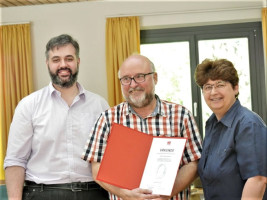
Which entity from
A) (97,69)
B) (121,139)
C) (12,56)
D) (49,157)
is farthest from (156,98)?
(12,56)

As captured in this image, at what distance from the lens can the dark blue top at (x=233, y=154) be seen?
159 cm

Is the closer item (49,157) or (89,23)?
(49,157)

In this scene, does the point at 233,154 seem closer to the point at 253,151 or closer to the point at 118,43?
the point at 253,151

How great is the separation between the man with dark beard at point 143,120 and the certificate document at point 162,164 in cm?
19

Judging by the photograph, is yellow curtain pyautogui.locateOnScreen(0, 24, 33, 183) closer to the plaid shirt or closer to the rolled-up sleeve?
the plaid shirt

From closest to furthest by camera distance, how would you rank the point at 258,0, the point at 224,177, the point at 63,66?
the point at 224,177 < the point at 63,66 < the point at 258,0

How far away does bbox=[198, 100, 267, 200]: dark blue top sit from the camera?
1592 millimetres

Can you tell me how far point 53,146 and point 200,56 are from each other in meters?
4.84

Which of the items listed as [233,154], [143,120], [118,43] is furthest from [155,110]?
[118,43]

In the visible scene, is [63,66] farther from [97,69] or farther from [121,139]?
[97,69]

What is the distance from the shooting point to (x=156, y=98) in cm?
209

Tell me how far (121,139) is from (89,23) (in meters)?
4.93

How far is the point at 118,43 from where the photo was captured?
20.7ft

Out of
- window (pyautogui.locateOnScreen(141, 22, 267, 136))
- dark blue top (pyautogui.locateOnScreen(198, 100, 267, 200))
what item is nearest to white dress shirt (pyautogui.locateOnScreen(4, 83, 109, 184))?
dark blue top (pyautogui.locateOnScreen(198, 100, 267, 200))
